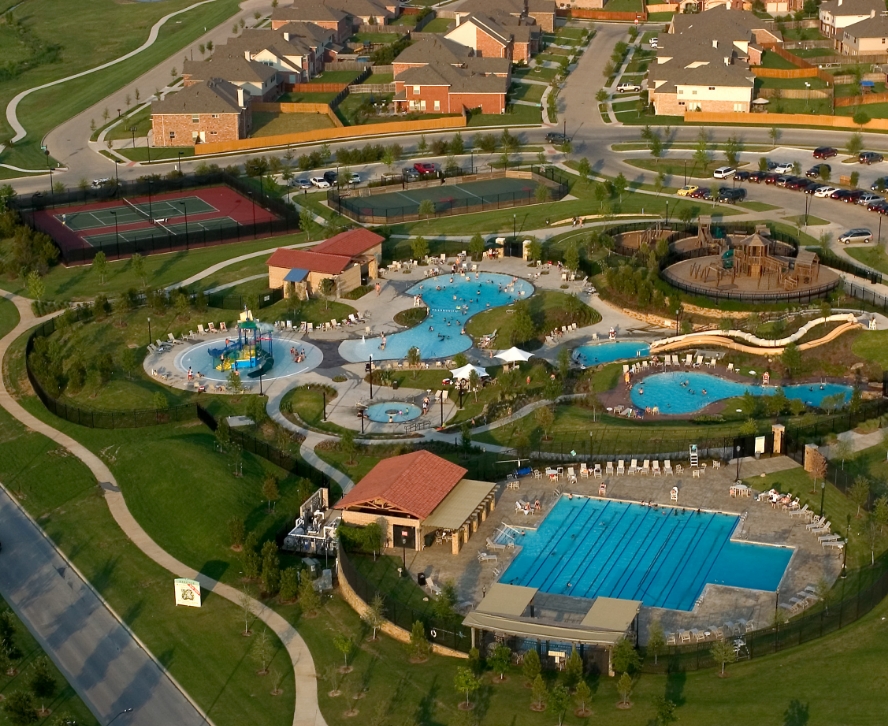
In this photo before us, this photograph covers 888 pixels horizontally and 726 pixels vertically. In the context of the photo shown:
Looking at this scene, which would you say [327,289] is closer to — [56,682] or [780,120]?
[56,682]

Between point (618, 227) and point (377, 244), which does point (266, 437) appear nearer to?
point (377, 244)

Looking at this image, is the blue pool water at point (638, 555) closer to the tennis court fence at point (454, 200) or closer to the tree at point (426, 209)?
the tree at point (426, 209)

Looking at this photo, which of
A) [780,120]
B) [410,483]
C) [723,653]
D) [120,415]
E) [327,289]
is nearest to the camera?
[723,653]

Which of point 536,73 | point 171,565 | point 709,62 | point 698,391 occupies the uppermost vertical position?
point 709,62

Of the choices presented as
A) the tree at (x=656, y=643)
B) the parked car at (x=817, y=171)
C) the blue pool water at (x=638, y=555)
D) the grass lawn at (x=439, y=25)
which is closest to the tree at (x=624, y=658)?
the tree at (x=656, y=643)

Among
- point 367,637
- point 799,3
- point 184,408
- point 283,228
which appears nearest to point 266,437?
point 184,408

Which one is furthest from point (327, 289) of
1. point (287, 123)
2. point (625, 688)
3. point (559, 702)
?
point (287, 123)

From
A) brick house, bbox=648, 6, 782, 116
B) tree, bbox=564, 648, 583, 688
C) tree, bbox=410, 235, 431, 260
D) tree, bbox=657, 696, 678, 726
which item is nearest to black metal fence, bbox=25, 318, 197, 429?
tree, bbox=410, 235, 431, 260
